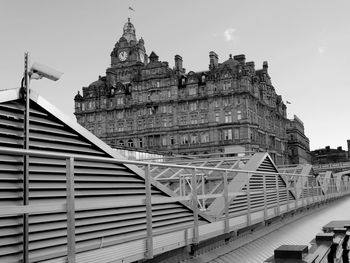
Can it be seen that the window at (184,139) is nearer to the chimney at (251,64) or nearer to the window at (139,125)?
the window at (139,125)

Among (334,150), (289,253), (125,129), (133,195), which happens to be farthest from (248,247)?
(334,150)

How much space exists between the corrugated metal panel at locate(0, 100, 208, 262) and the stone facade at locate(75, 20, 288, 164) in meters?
66.6

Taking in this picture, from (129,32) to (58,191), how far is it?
97.8 m

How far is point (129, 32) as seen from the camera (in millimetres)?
100812

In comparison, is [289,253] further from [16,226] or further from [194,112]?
[194,112]

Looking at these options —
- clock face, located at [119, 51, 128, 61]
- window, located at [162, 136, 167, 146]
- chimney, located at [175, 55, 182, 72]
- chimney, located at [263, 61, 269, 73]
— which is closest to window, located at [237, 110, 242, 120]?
window, located at [162, 136, 167, 146]

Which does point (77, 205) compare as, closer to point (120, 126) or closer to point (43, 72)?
point (43, 72)

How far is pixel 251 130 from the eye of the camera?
254ft

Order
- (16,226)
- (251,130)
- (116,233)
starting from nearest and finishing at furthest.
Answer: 1. (16,226)
2. (116,233)
3. (251,130)

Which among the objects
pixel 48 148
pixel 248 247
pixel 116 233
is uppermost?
pixel 48 148

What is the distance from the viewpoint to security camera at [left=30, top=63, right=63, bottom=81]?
19.5 feet

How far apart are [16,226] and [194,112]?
247ft

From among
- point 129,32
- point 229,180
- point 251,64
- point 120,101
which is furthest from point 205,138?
point 229,180

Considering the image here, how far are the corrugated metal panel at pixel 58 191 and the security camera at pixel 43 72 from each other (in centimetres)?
55
